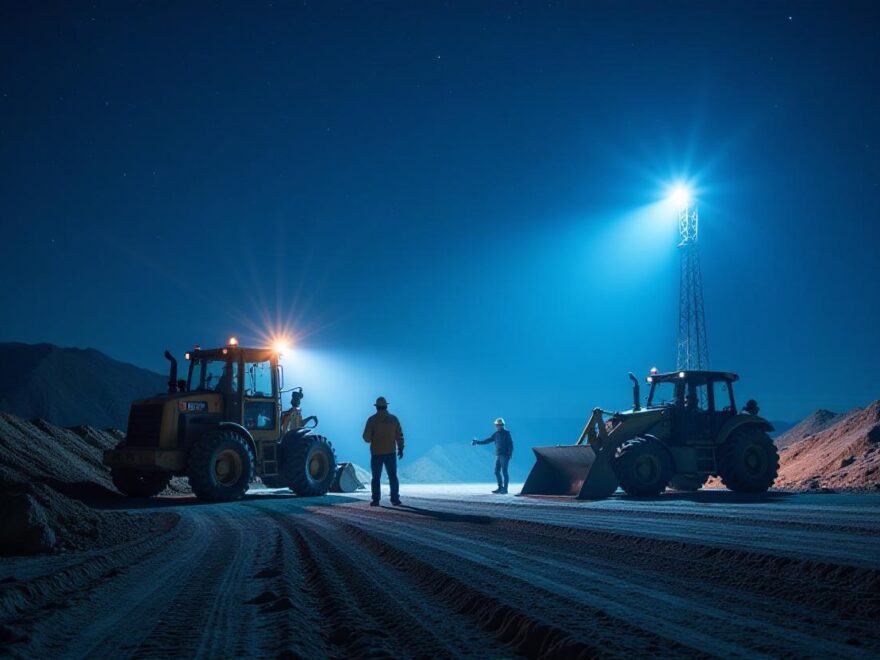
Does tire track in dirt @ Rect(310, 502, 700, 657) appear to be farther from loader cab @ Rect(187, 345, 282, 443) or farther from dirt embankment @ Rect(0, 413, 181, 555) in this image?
loader cab @ Rect(187, 345, 282, 443)

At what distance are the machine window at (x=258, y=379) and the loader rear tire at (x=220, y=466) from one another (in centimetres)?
159

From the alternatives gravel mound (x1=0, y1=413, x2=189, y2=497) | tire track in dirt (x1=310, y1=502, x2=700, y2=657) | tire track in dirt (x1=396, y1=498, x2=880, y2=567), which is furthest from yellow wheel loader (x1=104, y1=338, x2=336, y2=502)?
tire track in dirt (x1=310, y1=502, x2=700, y2=657)

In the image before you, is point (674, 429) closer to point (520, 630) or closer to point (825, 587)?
point (825, 587)

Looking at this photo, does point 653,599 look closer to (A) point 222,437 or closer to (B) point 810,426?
(A) point 222,437

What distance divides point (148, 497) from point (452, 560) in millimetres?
12364

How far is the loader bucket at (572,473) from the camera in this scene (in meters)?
14.0

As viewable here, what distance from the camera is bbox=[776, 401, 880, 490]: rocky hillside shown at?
17.5m

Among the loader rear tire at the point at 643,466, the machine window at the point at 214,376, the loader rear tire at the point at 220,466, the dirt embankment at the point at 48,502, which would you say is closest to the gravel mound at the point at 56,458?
the dirt embankment at the point at 48,502

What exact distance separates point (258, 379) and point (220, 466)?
250cm

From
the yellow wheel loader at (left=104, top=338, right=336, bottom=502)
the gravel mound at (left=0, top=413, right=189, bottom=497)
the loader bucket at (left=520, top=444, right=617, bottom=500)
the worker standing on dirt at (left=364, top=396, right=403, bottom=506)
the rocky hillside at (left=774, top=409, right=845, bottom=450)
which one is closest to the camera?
the worker standing on dirt at (left=364, top=396, right=403, bottom=506)

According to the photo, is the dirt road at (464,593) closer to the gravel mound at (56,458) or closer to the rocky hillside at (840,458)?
the gravel mound at (56,458)

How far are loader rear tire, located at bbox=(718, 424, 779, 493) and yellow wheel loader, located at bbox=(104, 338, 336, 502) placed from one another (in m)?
8.69

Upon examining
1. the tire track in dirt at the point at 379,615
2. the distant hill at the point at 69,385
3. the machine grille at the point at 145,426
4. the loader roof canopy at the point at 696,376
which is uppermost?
the distant hill at the point at 69,385

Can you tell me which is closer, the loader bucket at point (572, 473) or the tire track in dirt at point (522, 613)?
the tire track in dirt at point (522, 613)
